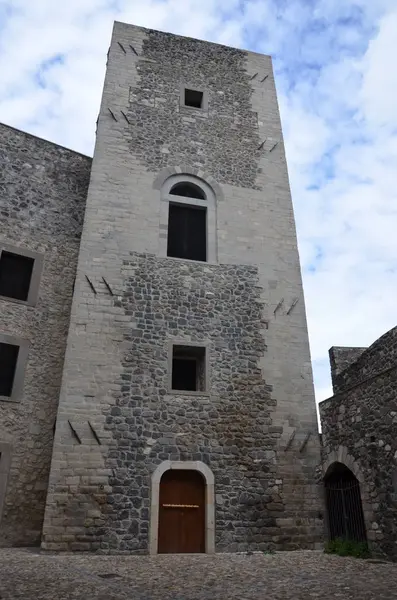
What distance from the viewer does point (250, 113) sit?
14.4 metres

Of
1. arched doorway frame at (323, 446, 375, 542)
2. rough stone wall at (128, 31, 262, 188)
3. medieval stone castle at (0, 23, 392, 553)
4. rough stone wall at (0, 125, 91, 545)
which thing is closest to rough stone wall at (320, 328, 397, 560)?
arched doorway frame at (323, 446, 375, 542)

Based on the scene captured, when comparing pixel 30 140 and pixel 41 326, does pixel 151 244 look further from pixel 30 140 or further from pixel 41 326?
pixel 30 140

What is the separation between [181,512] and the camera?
9.20 meters

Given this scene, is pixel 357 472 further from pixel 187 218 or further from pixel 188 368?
pixel 187 218

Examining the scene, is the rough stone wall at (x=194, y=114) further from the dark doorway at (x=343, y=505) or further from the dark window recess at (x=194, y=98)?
the dark doorway at (x=343, y=505)

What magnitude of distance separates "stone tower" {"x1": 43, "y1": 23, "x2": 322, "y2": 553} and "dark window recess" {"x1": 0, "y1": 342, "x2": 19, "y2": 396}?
1700 millimetres

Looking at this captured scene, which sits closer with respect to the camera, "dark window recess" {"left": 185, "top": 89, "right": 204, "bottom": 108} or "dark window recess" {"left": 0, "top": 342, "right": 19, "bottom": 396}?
"dark window recess" {"left": 0, "top": 342, "right": 19, "bottom": 396}

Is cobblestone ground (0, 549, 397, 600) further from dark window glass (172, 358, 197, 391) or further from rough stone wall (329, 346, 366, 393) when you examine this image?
rough stone wall (329, 346, 366, 393)

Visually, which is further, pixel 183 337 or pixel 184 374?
pixel 184 374

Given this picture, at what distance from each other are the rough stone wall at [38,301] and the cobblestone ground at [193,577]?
4.92ft

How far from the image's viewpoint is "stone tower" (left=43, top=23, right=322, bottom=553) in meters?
9.00

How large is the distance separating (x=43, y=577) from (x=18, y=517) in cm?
394

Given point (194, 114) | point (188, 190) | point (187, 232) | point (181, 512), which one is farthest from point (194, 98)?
point (181, 512)

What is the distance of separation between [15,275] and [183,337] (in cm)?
449
